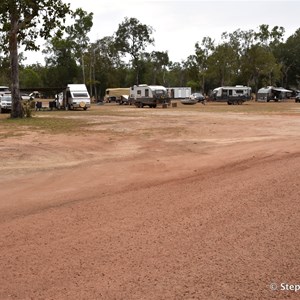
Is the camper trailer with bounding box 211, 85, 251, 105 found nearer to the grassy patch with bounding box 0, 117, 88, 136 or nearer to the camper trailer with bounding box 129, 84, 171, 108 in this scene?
the camper trailer with bounding box 129, 84, 171, 108

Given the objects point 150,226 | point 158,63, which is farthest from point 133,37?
point 150,226

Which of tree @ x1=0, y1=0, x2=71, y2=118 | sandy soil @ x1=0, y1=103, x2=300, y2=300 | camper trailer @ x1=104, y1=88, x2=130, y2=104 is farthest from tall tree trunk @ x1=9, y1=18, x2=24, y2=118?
camper trailer @ x1=104, y1=88, x2=130, y2=104

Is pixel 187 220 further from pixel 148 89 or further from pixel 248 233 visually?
pixel 148 89

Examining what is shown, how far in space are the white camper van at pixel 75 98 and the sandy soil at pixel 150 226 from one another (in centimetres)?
3222

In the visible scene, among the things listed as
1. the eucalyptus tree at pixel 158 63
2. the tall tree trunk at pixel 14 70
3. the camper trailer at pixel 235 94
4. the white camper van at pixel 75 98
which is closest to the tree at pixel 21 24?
the tall tree trunk at pixel 14 70

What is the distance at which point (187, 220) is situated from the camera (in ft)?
18.4

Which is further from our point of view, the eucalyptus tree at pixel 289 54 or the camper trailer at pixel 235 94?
the eucalyptus tree at pixel 289 54

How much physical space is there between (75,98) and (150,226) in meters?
38.7

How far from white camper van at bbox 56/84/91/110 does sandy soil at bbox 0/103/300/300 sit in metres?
32.2

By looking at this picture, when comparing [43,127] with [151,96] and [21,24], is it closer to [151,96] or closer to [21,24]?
[21,24]

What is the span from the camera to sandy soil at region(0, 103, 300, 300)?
12.6ft

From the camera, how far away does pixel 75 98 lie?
4281 centimetres

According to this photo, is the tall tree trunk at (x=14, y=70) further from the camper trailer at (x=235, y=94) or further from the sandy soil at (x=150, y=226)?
the camper trailer at (x=235, y=94)

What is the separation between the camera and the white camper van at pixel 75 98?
140 ft
